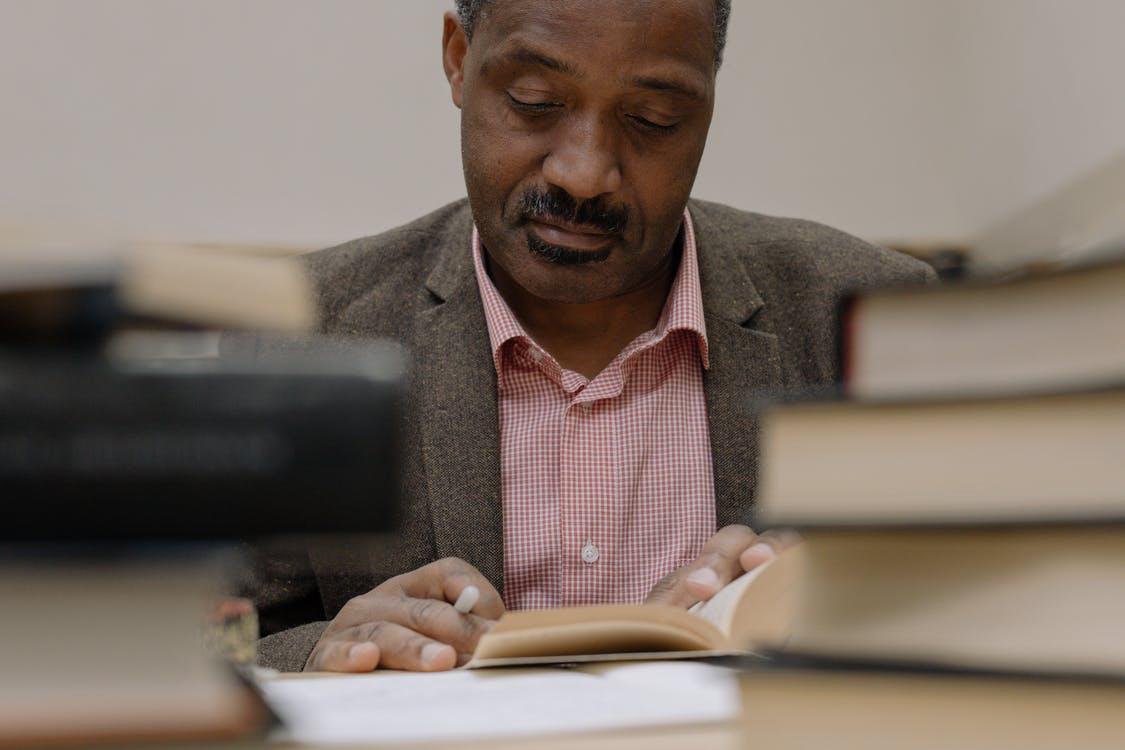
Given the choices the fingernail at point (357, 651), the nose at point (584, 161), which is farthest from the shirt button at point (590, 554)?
the fingernail at point (357, 651)

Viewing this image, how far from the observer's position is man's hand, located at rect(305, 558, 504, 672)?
0.77 metres

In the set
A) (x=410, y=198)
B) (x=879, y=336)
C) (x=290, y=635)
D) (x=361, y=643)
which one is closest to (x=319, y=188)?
(x=410, y=198)

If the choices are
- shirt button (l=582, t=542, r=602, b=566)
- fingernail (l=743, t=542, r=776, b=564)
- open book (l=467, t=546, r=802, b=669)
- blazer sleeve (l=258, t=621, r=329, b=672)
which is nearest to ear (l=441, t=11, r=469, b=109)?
shirt button (l=582, t=542, r=602, b=566)

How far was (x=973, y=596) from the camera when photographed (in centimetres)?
36

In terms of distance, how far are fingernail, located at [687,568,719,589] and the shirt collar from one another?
0.62m

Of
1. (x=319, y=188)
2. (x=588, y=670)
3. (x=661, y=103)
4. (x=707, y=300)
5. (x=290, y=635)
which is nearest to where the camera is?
(x=588, y=670)

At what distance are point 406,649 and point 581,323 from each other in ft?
2.48

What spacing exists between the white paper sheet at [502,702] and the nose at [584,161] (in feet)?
2.40

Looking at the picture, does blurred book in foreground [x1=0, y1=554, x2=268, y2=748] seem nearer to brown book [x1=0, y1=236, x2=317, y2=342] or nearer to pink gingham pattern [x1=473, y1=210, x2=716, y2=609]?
brown book [x1=0, y1=236, x2=317, y2=342]

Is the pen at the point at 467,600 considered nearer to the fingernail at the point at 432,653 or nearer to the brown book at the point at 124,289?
the fingernail at the point at 432,653

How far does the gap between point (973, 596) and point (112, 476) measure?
0.79ft

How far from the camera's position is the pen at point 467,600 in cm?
86

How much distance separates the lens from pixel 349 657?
0.78m

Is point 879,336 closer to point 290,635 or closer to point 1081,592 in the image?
point 1081,592
